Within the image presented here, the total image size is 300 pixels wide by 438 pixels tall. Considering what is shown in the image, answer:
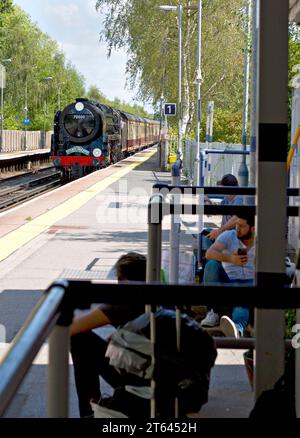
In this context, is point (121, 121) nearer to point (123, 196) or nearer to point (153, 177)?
point (153, 177)

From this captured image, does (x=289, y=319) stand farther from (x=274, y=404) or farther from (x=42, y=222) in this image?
(x=42, y=222)

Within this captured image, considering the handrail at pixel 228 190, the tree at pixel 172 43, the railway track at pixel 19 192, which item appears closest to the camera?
the handrail at pixel 228 190

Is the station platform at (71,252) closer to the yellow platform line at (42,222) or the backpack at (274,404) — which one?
the yellow platform line at (42,222)

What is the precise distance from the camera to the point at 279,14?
3.12 meters

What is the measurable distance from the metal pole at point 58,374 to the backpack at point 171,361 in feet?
2.18

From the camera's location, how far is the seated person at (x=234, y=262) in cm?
694

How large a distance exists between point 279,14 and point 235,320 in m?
4.06

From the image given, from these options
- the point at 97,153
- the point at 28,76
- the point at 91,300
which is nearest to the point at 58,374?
the point at 91,300

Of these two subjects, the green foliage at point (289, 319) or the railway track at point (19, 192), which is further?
the railway track at point (19, 192)

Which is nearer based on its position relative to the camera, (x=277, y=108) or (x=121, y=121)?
(x=277, y=108)

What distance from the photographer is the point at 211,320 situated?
7375 millimetres

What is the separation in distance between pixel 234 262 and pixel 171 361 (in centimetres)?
412

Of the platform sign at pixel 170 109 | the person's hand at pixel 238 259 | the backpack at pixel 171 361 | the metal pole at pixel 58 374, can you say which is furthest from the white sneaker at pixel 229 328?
the platform sign at pixel 170 109

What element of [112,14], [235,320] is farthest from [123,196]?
[112,14]
